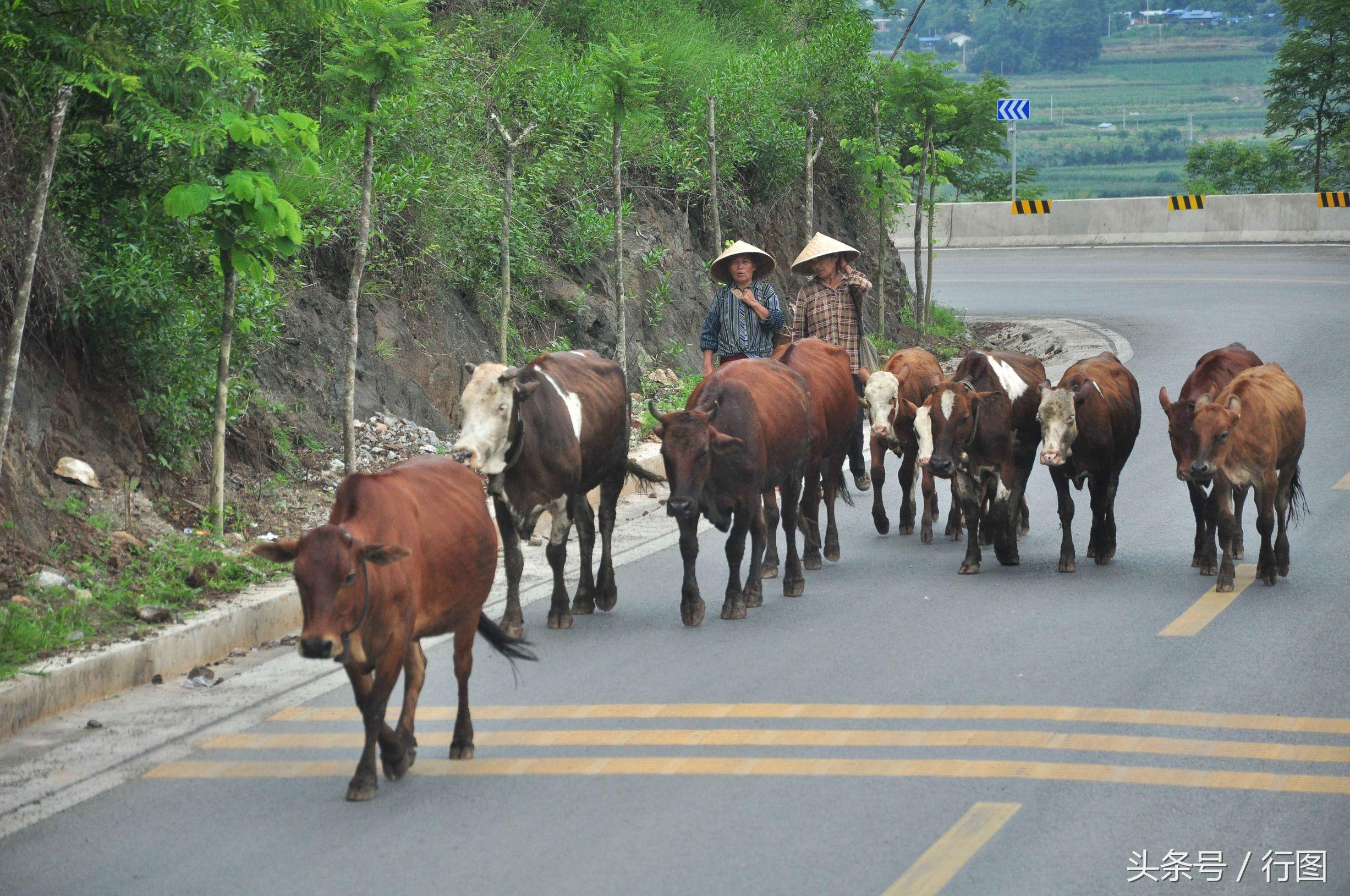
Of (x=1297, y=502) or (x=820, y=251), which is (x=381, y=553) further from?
(x=1297, y=502)

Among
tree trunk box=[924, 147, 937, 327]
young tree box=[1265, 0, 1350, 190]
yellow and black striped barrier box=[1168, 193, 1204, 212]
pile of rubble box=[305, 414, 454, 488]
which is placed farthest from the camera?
young tree box=[1265, 0, 1350, 190]

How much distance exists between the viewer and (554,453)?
9.52 m

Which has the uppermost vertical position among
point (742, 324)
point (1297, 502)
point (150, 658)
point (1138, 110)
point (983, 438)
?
point (1138, 110)

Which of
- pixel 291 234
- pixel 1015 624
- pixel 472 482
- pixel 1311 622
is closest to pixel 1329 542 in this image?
pixel 1311 622

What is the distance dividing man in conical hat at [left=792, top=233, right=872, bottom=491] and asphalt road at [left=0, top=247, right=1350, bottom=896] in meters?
2.76

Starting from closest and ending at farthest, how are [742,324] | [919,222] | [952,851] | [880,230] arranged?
[952,851]
[742,324]
[880,230]
[919,222]

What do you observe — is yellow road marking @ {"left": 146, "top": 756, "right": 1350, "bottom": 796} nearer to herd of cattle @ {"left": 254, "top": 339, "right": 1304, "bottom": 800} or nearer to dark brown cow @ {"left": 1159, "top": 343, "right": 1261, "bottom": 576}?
herd of cattle @ {"left": 254, "top": 339, "right": 1304, "bottom": 800}

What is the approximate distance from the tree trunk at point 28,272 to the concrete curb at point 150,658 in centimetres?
141

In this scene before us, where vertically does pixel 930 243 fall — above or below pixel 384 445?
above

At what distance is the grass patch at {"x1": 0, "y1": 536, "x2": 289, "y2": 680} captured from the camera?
8.03 m

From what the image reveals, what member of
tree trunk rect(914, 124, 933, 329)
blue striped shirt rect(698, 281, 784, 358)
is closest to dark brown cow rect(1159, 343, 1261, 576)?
blue striped shirt rect(698, 281, 784, 358)

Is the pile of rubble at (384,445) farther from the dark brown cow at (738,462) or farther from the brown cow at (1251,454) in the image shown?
the brown cow at (1251,454)

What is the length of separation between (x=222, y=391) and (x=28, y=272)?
1.80 m

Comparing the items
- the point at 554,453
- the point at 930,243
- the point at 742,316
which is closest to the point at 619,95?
the point at 742,316
